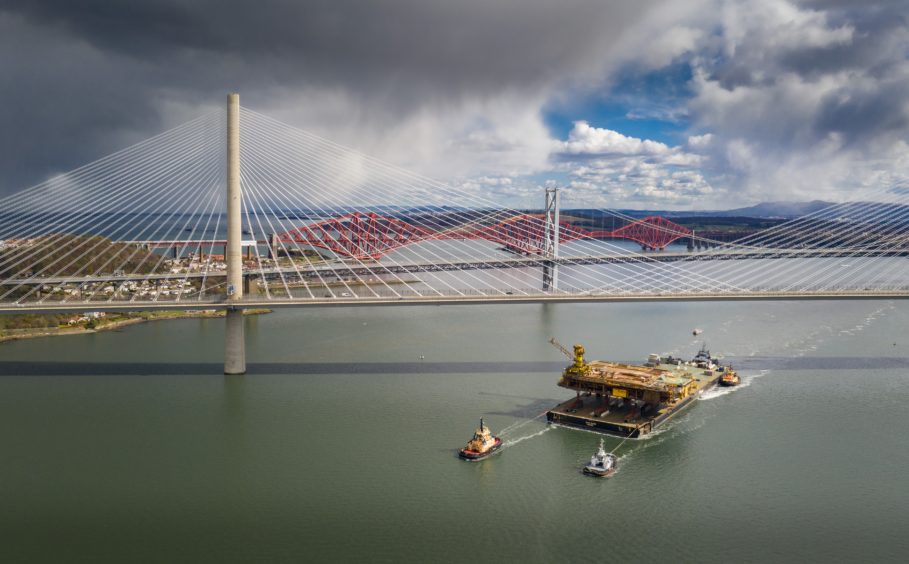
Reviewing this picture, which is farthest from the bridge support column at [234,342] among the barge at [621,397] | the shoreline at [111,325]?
the shoreline at [111,325]

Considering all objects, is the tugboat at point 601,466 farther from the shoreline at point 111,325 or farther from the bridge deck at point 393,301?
the shoreline at point 111,325

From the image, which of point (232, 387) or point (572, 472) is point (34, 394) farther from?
point (572, 472)

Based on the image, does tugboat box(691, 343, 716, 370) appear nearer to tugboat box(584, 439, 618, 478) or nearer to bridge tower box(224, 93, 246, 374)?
tugboat box(584, 439, 618, 478)

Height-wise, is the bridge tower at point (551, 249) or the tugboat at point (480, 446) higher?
the bridge tower at point (551, 249)

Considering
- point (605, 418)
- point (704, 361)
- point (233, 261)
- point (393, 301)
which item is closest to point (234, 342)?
point (233, 261)

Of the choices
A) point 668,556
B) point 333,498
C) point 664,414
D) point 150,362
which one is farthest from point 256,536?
point 150,362

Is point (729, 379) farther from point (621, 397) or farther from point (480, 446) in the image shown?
point (480, 446)
